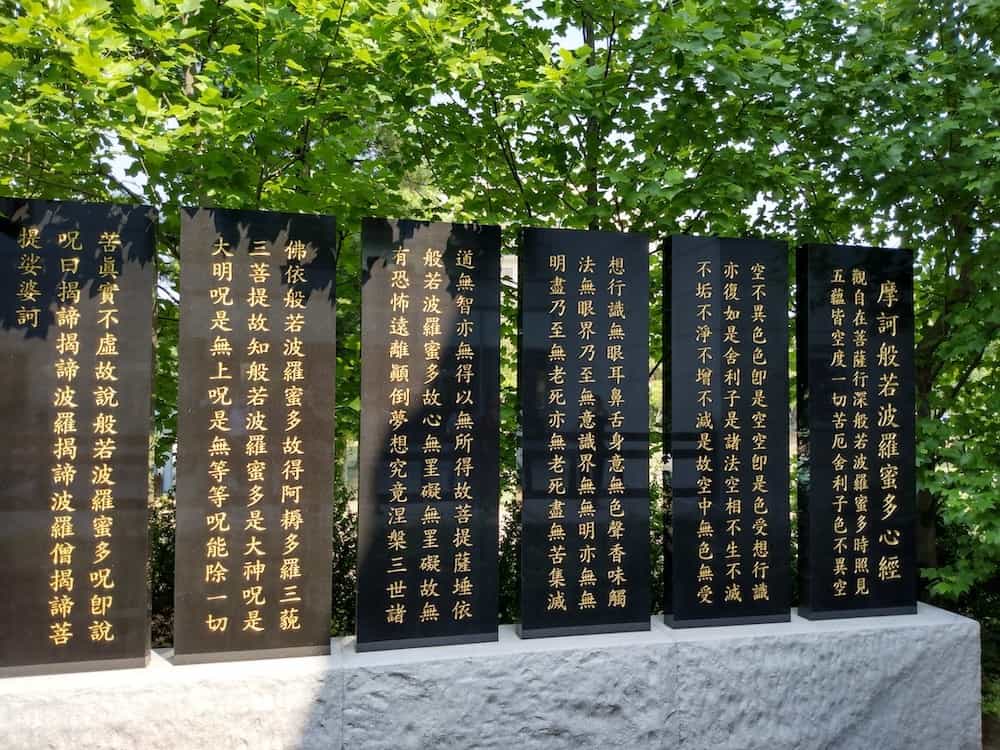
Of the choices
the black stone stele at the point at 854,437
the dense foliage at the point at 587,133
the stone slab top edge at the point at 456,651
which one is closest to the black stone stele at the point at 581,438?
the stone slab top edge at the point at 456,651

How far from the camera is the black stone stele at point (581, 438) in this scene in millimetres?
4121

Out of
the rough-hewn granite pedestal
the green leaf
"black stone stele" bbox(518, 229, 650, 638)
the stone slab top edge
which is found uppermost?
the green leaf

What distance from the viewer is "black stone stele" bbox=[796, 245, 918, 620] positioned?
4.55 m

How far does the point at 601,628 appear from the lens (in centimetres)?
418

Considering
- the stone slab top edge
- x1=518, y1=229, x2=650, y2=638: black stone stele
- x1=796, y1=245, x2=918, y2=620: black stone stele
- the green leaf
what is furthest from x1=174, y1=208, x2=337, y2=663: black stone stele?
x1=796, y1=245, x2=918, y2=620: black stone stele

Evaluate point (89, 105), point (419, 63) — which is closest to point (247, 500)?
point (89, 105)

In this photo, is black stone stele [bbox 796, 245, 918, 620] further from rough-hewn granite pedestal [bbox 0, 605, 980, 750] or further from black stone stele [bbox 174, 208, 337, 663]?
black stone stele [bbox 174, 208, 337, 663]

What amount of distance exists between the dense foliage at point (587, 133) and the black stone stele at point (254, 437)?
71 cm

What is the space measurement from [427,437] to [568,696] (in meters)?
1.70

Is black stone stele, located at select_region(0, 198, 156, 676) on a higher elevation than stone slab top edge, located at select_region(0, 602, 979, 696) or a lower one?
higher

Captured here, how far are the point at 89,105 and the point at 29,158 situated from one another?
3.79ft

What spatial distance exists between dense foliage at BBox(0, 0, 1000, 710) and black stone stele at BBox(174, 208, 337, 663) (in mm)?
706

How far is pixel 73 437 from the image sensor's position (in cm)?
359

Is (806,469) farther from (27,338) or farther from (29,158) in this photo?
(29,158)
